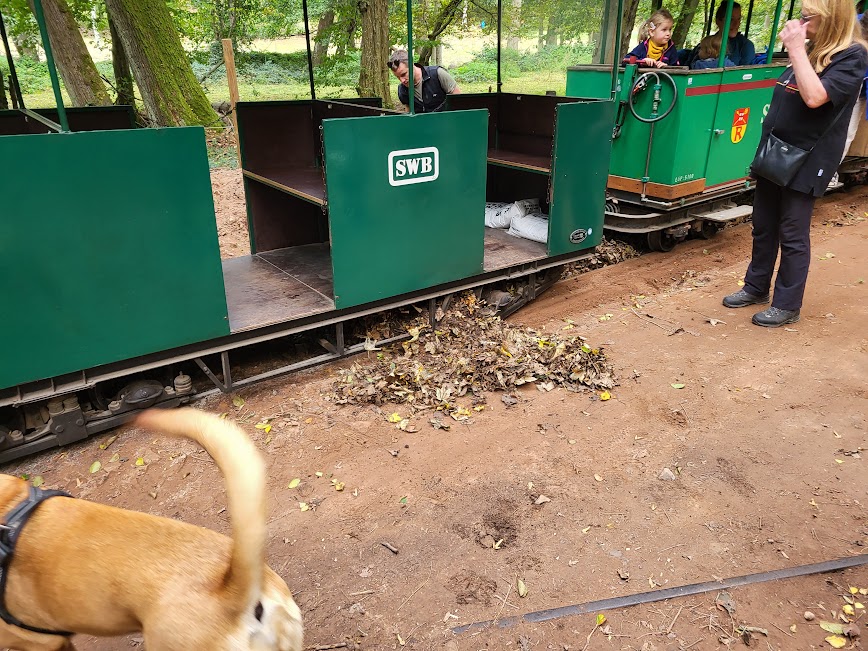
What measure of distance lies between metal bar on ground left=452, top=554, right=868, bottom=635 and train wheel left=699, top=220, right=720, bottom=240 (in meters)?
6.39

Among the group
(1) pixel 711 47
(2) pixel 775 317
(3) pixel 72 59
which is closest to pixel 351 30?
(3) pixel 72 59

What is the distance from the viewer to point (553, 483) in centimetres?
398

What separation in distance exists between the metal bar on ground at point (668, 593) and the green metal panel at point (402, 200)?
2744mm

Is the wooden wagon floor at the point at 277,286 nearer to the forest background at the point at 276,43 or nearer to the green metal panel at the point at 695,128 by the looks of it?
the forest background at the point at 276,43

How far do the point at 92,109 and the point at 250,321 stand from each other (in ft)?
7.90

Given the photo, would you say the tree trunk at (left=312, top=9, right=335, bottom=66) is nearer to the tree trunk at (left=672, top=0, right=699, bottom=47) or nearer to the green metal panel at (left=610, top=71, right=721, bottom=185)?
the tree trunk at (left=672, top=0, right=699, bottom=47)

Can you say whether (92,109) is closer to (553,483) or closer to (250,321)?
(250,321)

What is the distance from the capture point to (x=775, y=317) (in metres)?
5.84

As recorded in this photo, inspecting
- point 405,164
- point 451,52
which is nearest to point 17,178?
point 405,164

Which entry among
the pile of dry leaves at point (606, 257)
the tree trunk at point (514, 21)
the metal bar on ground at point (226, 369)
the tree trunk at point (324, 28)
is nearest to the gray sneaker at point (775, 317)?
the pile of dry leaves at point (606, 257)

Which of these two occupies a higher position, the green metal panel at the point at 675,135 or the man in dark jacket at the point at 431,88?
the man in dark jacket at the point at 431,88

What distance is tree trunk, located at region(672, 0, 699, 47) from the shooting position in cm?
1213

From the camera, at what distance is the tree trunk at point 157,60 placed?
10.1m

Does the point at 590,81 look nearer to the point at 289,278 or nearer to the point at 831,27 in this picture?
the point at 831,27
